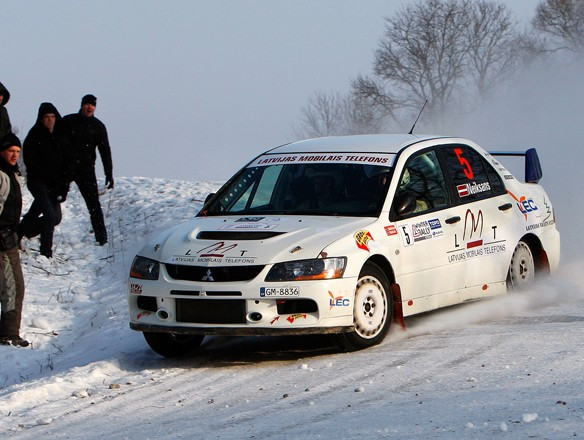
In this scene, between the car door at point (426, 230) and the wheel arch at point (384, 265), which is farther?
the car door at point (426, 230)

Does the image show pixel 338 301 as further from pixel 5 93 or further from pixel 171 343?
pixel 5 93

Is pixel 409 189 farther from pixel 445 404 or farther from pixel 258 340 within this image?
pixel 445 404

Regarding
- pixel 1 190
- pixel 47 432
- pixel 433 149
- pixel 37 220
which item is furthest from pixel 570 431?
pixel 37 220

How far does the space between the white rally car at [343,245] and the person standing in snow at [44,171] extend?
4704mm

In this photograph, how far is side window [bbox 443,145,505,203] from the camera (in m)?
9.73

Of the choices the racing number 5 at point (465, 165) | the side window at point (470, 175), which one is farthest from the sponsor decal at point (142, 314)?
the racing number 5 at point (465, 165)

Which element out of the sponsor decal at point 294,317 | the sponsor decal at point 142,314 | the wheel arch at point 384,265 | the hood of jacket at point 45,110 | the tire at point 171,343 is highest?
the hood of jacket at point 45,110

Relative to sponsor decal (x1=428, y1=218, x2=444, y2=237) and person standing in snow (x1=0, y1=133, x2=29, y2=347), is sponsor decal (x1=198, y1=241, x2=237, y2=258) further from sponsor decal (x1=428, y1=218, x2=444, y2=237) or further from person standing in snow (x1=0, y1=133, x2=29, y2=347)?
person standing in snow (x1=0, y1=133, x2=29, y2=347)

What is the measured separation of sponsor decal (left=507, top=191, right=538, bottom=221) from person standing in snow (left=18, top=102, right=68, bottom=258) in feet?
19.7

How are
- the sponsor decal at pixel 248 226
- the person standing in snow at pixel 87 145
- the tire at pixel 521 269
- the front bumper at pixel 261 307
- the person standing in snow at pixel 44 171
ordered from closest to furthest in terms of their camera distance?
the front bumper at pixel 261 307
the sponsor decal at pixel 248 226
the tire at pixel 521 269
the person standing in snow at pixel 44 171
the person standing in snow at pixel 87 145

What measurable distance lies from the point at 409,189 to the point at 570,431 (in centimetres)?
394

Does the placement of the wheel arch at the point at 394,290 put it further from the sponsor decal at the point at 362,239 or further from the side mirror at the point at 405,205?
the side mirror at the point at 405,205

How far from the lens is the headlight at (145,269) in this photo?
8.30 m

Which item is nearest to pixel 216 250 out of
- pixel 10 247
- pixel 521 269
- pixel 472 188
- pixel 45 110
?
pixel 472 188
